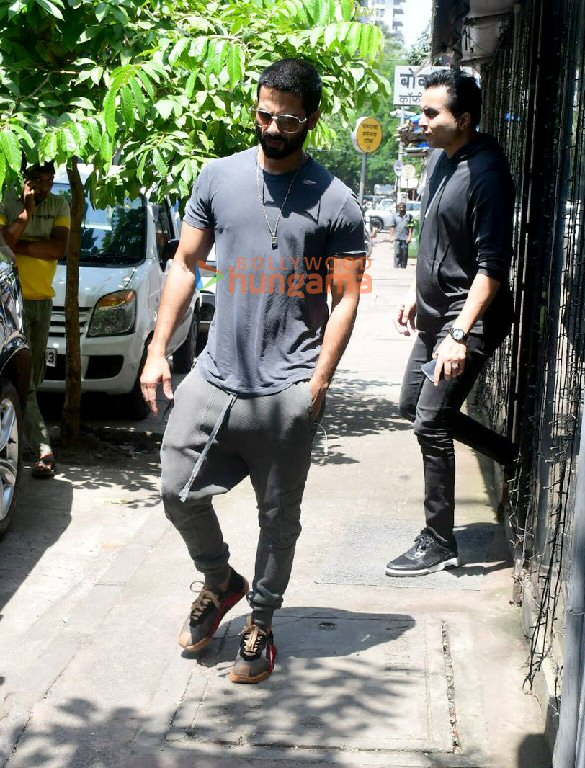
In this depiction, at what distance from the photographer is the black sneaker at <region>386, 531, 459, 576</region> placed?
5121mm

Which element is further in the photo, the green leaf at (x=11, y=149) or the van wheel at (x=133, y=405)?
the van wheel at (x=133, y=405)

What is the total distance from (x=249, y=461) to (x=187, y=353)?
23.7 feet

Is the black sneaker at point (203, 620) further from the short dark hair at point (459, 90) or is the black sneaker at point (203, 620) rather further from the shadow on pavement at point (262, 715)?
the short dark hair at point (459, 90)

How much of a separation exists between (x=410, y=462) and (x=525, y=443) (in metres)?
2.74

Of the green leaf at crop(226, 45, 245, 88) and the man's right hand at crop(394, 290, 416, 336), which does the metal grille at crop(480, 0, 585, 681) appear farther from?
the green leaf at crop(226, 45, 245, 88)

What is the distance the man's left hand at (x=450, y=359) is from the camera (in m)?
4.59

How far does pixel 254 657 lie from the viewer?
409cm

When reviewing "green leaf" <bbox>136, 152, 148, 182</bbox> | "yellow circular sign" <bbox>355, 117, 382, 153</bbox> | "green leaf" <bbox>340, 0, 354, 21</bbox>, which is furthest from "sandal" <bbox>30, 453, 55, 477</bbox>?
"yellow circular sign" <bbox>355, 117, 382, 153</bbox>

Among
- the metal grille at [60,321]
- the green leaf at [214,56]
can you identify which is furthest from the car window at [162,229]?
the green leaf at [214,56]

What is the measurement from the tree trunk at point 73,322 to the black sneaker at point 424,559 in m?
3.25

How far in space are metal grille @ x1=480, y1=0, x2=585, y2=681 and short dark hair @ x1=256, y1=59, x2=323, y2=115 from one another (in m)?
0.88

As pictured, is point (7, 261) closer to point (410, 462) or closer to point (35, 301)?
point (35, 301)

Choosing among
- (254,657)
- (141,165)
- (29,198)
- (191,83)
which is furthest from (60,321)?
(254,657)

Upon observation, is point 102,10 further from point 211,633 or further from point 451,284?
point 211,633
